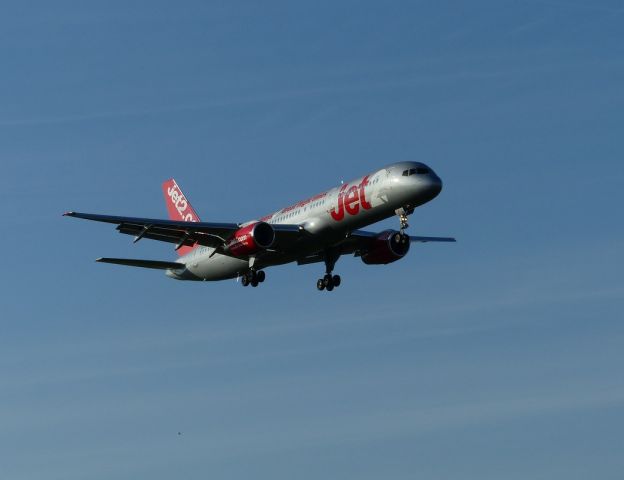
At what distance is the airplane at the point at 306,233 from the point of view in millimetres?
72188

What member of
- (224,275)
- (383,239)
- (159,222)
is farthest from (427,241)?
(159,222)

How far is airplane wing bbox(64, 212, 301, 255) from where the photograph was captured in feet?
248

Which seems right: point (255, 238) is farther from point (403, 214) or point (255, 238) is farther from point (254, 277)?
point (403, 214)

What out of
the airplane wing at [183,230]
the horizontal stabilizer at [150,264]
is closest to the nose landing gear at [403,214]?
the airplane wing at [183,230]

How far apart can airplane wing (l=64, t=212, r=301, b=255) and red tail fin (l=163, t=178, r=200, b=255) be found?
12060 mm

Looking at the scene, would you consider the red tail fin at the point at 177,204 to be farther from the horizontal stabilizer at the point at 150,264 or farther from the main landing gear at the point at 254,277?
the main landing gear at the point at 254,277

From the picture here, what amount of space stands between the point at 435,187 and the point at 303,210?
843cm

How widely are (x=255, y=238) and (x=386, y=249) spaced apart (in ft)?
30.8

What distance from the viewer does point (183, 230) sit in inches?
3066

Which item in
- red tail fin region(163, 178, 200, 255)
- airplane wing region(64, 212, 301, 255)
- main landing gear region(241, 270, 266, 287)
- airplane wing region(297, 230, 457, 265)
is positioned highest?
red tail fin region(163, 178, 200, 255)

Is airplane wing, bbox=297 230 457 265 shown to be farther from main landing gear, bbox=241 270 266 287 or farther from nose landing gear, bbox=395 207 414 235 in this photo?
nose landing gear, bbox=395 207 414 235

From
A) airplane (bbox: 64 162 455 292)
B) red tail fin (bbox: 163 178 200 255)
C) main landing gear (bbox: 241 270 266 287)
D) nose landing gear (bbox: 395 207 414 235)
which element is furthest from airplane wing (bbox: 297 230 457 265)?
red tail fin (bbox: 163 178 200 255)

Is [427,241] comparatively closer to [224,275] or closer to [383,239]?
[383,239]

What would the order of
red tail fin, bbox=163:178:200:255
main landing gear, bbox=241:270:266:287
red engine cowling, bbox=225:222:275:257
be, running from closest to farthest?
red engine cowling, bbox=225:222:275:257 < main landing gear, bbox=241:270:266:287 < red tail fin, bbox=163:178:200:255
